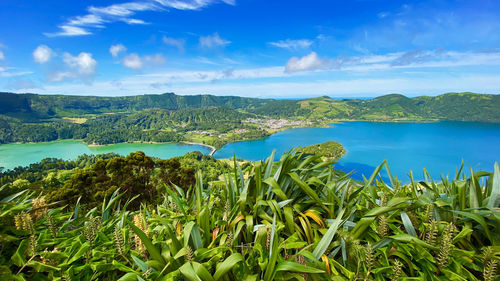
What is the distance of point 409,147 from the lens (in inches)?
4104

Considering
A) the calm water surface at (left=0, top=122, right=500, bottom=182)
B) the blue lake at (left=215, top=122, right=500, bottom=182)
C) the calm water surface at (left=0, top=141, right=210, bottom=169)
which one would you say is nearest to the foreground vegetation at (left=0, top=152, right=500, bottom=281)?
the calm water surface at (left=0, top=122, right=500, bottom=182)

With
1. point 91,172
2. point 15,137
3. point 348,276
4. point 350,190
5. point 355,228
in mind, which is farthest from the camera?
point 15,137

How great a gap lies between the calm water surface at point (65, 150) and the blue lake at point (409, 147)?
26.5 m

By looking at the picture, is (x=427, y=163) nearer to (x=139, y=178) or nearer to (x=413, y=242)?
(x=139, y=178)

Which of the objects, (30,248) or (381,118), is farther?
(381,118)

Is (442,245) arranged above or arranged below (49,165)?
above

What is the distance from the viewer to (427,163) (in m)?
79.8

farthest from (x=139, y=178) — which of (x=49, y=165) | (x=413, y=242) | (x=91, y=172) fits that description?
(x=49, y=165)

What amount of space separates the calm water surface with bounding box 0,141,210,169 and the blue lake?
26477 millimetres

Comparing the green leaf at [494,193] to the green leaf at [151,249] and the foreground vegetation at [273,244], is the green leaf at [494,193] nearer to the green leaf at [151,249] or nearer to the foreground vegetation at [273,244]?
the foreground vegetation at [273,244]

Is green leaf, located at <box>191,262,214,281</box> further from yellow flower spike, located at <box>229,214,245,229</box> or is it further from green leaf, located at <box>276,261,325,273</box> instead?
Result: yellow flower spike, located at <box>229,214,245,229</box>

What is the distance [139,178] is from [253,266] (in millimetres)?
16357

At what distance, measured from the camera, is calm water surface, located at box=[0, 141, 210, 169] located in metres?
112

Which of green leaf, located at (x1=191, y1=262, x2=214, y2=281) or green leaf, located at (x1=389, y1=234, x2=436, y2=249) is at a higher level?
green leaf, located at (x1=389, y1=234, x2=436, y2=249)
